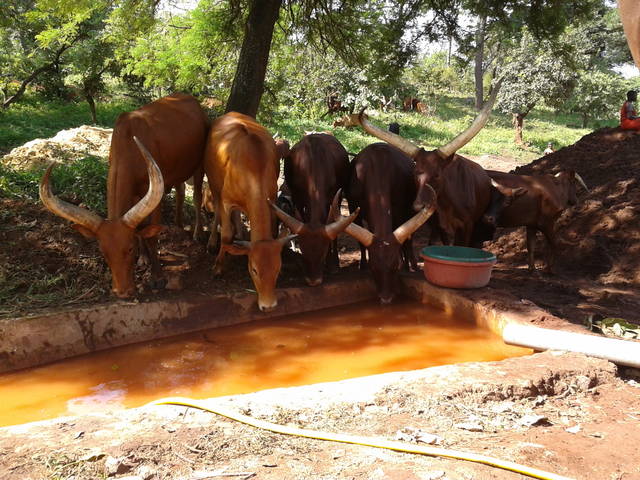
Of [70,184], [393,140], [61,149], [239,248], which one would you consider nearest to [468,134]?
[393,140]

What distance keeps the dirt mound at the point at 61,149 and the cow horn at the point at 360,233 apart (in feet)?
15.5

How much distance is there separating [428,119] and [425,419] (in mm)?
27464

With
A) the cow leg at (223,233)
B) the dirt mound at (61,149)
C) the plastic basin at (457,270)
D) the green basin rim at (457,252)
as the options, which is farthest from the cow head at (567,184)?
the dirt mound at (61,149)

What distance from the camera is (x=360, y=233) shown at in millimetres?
6395

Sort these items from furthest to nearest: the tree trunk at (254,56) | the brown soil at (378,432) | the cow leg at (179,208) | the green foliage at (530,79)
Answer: the green foliage at (530,79) → the tree trunk at (254,56) → the cow leg at (179,208) → the brown soil at (378,432)

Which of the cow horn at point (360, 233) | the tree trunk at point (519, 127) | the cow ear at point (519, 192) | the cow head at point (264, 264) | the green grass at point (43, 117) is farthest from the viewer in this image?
the tree trunk at point (519, 127)

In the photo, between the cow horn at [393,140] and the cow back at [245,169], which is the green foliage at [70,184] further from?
the cow horn at [393,140]

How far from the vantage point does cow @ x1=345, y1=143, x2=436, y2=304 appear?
6426 millimetres

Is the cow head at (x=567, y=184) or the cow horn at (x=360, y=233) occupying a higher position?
the cow head at (x=567, y=184)

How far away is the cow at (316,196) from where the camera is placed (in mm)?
6301

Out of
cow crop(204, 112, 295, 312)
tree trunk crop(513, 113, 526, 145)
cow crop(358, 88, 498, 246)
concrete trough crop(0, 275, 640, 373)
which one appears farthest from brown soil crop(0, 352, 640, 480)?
tree trunk crop(513, 113, 526, 145)

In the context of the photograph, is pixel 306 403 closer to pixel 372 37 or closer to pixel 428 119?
pixel 372 37

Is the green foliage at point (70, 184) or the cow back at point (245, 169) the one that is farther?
the green foliage at point (70, 184)

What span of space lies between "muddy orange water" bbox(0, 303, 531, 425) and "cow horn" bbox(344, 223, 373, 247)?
0.83 meters
